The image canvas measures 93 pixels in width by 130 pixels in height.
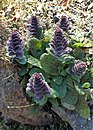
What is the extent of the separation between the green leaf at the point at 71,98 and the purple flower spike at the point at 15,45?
398 mm

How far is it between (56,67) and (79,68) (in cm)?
21

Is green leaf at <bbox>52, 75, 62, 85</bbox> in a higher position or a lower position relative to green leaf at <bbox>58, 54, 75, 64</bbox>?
lower

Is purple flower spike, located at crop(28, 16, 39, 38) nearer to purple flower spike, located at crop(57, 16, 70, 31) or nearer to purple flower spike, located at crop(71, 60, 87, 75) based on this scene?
purple flower spike, located at crop(57, 16, 70, 31)

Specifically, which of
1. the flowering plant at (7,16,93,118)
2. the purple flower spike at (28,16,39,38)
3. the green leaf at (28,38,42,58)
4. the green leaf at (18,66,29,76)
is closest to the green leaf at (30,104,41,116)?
the flowering plant at (7,16,93,118)

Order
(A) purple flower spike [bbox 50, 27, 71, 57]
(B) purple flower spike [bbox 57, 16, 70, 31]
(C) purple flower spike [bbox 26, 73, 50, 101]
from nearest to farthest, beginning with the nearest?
(C) purple flower spike [bbox 26, 73, 50, 101]
(A) purple flower spike [bbox 50, 27, 71, 57]
(B) purple flower spike [bbox 57, 16, 70, 31]

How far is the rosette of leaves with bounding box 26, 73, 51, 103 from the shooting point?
209 cm

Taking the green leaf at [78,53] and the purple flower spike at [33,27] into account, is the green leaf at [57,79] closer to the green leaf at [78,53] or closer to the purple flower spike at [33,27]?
the green leaf at [78,53]

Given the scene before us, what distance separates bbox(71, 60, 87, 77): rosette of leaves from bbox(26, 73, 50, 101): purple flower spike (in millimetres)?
194

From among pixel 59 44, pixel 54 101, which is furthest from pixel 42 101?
pixel 59 44

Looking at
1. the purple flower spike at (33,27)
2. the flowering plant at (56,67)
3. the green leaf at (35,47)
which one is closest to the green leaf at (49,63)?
the flowering plant at (56,67)

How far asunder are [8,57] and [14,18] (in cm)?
40

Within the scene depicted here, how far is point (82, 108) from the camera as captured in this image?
90.4 inches

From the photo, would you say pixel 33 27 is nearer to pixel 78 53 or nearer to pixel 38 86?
pixel 78 53

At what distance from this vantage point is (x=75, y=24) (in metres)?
2.71
